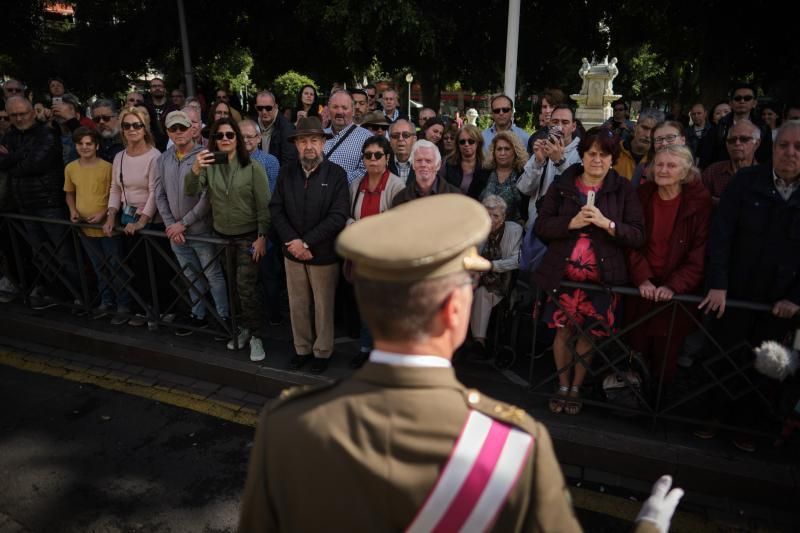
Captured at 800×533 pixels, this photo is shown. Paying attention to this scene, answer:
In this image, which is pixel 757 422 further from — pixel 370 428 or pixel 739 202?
pixel 370 428

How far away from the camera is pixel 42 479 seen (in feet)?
12.3

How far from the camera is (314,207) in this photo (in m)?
4.61

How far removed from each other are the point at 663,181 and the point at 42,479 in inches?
181

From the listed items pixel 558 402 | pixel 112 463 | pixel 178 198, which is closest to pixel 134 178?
pixel 178 198

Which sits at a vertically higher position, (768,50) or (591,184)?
(768,50)

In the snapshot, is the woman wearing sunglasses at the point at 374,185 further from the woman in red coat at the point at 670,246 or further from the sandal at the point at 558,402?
the woman in red coat at the point at 670,246

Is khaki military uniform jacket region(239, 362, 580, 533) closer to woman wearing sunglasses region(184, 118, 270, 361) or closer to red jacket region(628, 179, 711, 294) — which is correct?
red jacket region(628, 179, 711, 294)

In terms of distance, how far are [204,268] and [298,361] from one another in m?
1.25

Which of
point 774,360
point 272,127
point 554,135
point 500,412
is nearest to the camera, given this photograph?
point 500,412

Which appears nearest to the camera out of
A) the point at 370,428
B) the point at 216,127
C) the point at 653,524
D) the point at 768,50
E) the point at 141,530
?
the point at 370,428

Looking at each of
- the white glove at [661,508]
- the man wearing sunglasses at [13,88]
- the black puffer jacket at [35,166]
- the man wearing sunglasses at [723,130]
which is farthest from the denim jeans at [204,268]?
the man wearing sunglasses at [723,130]

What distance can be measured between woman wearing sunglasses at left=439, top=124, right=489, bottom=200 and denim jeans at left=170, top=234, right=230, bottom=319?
91.2 inches

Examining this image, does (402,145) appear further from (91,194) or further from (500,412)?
(500,412)

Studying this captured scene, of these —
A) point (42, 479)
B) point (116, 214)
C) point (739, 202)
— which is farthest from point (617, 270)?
point (116, 214)
